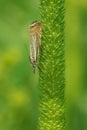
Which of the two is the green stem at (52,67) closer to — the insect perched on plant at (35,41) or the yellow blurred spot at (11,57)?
the insect perched on plant at (35,41)

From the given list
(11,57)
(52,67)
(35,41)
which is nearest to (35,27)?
(35,41)

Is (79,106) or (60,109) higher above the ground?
(60,109)

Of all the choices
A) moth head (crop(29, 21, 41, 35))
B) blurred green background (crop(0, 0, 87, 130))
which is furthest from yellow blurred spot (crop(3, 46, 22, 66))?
moth head (crop(29, 21, 41, 35))

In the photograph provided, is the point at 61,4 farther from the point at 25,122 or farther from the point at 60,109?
the point at 25,122

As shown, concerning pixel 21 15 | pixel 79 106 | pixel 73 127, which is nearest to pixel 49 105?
pixel 73 127

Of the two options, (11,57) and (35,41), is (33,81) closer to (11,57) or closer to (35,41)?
(11,57)

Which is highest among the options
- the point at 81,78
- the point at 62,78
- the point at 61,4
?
the point at 61,4
